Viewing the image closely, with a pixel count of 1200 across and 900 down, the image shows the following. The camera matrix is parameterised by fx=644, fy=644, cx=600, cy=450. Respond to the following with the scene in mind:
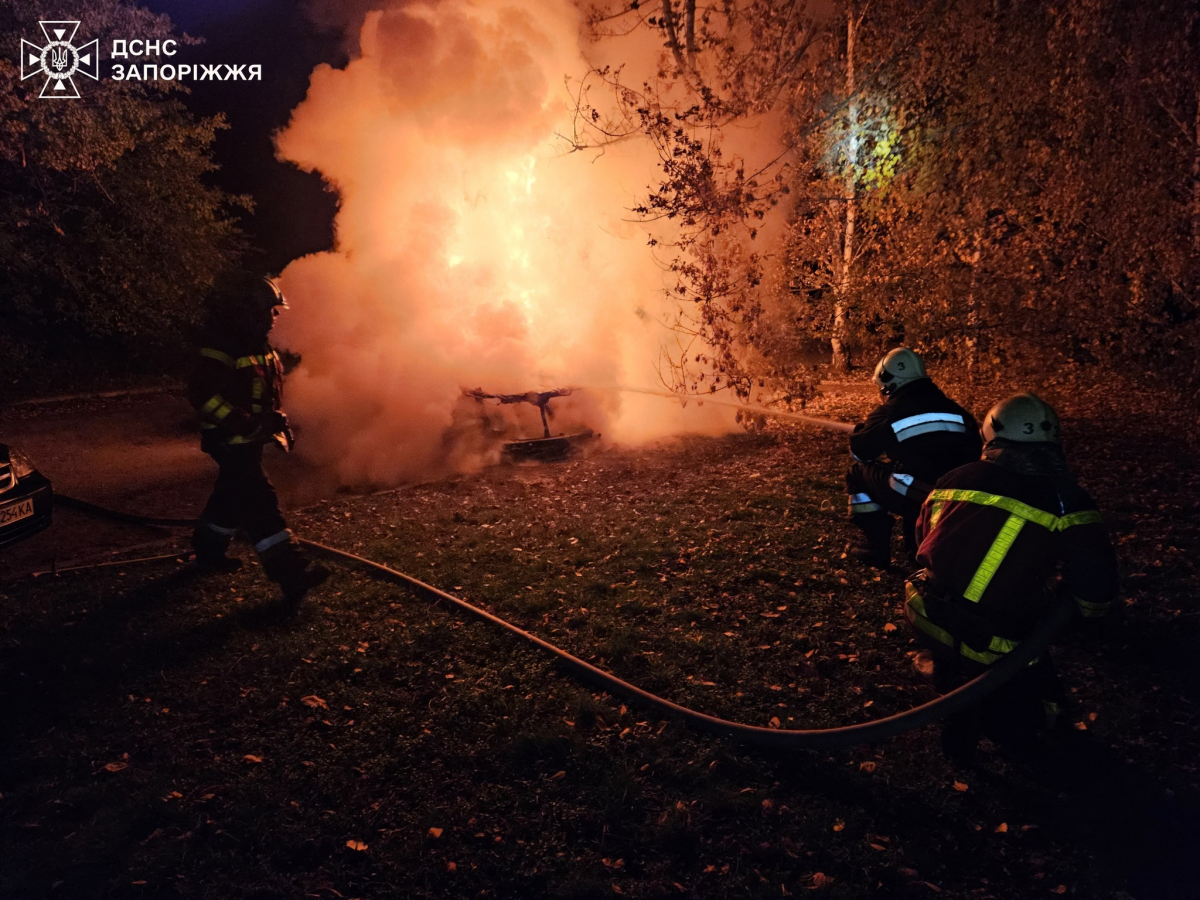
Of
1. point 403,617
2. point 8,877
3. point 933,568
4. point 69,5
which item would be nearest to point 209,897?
point 8,877

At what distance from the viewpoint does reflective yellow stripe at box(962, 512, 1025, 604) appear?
305 centimetres

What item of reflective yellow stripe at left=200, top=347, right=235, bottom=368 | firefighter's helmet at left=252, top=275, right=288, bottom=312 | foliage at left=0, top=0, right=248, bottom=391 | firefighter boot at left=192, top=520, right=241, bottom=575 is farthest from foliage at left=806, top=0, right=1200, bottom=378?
foliage at left=0, top=0, right=248, bottom=391

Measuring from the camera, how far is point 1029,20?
8.38 meters

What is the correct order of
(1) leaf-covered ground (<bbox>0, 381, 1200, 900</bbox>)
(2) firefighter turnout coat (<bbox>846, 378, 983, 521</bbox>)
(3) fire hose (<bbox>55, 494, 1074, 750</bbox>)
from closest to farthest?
1. (1) leaf-covered ground (<bbox>0, 381, 1200, 900</bbox>)
2. (3) fire hose (<bbox>55, 494, 1074, 750</bbox>)
3. (2) firefighter turnout coat (<bbox>846, 378, 983, 521</bbox>)

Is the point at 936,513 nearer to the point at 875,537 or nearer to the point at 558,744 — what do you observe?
the point at 875,537

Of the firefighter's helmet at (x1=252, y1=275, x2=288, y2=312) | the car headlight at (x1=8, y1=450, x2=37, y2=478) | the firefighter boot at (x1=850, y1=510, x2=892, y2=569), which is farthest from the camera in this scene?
the car headlight at (x1=8, y1=450, x2=37, y2=478)

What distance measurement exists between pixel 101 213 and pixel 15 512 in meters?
14.2

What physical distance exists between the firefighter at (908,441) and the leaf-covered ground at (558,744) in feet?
→ 2.79

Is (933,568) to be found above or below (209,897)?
above

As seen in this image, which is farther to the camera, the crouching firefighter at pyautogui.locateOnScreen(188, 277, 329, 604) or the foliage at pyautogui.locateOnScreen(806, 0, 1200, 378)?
the foliage at pyautogui.locateOnScreen(806, 0, 1200, 378)

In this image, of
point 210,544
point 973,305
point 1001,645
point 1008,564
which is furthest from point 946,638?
point 973,305

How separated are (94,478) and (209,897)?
8748 millimetres

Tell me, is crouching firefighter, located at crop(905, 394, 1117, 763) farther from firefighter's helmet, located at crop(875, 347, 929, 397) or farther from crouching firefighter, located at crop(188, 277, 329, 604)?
crouching firefighter, located at crop(188, 277, 329, 604)

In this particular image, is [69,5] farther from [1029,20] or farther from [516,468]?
[1029,20]
